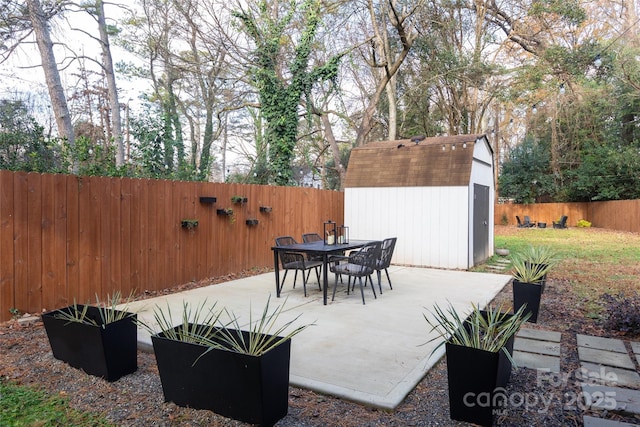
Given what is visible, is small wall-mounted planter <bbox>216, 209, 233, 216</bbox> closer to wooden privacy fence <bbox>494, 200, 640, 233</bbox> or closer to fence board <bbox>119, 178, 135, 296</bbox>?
fence board <bbox>119, 178, 135, 296</bbox>

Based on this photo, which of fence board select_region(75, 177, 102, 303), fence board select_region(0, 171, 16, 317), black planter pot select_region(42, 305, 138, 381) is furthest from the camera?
fence board select_region(75, 177, 102, 303)

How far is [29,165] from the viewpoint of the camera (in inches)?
199

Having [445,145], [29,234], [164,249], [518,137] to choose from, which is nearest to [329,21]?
[445,145]

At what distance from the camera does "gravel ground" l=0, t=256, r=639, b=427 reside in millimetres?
2121

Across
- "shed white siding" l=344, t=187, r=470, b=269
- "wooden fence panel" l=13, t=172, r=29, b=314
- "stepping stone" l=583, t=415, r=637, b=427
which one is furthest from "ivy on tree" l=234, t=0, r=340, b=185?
"stepping stone" l=583, t=415, r=637, b=427

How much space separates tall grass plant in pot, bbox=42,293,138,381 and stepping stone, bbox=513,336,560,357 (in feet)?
9.50

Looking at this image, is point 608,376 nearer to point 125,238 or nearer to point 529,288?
point 529,288

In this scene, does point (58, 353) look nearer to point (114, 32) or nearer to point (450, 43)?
point (114, 32)

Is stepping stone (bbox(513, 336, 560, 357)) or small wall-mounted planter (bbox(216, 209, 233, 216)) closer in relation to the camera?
stepping stone (bbox(513, 336, 560, 357))

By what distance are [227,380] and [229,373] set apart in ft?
0.15

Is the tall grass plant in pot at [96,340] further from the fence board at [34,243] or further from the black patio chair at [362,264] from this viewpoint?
the black patio chair at [362,264]

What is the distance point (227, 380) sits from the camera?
2076 mm

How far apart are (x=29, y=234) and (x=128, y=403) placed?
2.57 meters

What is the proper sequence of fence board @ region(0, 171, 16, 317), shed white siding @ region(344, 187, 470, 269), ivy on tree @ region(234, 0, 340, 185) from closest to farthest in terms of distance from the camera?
fence board @ region(0, 171, 16, 317)
shed white siding @ region(344, 187, 470, 269)
ivy on tree @ region(234, 0, 340, 185)
